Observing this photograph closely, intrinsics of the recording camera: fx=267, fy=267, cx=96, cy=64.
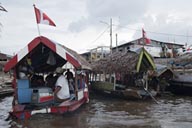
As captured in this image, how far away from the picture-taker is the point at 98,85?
18.5 meters

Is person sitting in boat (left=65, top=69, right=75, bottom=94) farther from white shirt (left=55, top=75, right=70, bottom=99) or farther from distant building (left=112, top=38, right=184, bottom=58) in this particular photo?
distant building (left=112, top=38, right=184, bottom=58)

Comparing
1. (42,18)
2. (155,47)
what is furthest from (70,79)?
(155,47)

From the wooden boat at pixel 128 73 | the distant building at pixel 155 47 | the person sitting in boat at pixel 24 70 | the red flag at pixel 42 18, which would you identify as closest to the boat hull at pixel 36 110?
the person sitting in boat at pixel 24 70

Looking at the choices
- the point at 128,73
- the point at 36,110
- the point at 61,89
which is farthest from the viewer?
the point at 128,73

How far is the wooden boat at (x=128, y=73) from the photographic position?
15.1 metres

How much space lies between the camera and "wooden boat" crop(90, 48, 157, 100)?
594 inches

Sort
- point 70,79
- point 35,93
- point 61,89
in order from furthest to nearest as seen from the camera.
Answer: point 70,79 < point 61,89 < point 35,93

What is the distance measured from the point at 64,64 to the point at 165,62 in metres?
12.7

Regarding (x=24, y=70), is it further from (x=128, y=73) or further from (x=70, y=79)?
(x=128, y=73)

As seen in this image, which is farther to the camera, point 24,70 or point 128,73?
point 128,73

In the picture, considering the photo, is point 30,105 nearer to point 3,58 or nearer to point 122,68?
point 122,68

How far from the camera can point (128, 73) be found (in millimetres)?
16125

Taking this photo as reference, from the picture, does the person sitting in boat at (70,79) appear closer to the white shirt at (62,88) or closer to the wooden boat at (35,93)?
the wooden boat at (35,93)

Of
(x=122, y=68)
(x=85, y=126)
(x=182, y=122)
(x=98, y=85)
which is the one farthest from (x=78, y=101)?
(x=98, y=85)
